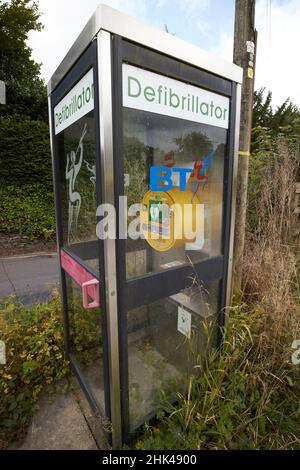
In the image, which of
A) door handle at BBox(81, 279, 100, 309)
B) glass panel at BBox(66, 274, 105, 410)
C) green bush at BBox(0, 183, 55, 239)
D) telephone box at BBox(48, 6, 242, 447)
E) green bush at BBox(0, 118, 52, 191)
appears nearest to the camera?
telephone box at BBox(48, 6, 242, 447)

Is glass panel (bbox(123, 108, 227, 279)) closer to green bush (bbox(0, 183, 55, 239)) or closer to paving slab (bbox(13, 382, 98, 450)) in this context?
paving slab (bbox(13, 382, 98, 450))

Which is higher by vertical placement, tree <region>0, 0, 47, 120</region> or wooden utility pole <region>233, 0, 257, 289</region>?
tree <region>0, 0, 47, 120</region>

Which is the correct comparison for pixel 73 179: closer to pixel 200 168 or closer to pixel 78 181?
pixel 78 181

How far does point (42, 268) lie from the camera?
18.2 ft

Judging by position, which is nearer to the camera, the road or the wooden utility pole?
the wooden utility pole

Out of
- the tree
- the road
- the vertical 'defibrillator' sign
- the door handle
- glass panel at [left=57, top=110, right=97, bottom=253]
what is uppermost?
the tree

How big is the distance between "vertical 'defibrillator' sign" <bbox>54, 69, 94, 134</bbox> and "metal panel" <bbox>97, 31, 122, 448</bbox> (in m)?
0.15

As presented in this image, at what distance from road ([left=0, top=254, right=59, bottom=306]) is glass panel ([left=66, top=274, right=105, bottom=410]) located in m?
1.58

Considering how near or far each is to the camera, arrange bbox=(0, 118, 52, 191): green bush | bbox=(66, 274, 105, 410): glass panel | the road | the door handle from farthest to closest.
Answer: bbox=(0, 118, 52, 191): green bush
the road
bbox=(66, 274, 105, 410): glass panel
the door handle

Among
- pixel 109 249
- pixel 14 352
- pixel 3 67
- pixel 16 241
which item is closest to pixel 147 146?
pixel 109 249

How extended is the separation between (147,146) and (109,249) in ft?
3.24

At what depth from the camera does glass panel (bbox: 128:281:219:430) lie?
6.15 feet

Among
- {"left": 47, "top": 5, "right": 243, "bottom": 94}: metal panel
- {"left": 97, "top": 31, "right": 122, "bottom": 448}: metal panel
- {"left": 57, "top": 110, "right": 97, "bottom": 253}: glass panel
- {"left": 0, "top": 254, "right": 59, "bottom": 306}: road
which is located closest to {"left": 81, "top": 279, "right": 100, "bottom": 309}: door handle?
{"left": 97, "top": 31, "right": 122, "bottom": 448}: metal panel

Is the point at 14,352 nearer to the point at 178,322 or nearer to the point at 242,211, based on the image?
the point at 178,322
